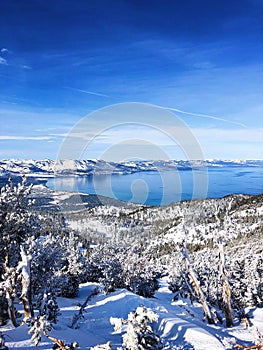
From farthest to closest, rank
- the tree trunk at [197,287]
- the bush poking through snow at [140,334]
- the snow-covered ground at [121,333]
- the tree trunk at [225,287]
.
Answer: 1. the tree trunk at [197,287]
2. the tree trunk at [225,287]
3. the snow-covered ground at [121,333]
4. the bush poking through snow at [140,334]

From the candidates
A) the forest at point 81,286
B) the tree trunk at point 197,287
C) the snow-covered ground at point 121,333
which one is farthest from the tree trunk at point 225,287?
the tree trunk at point 197,287

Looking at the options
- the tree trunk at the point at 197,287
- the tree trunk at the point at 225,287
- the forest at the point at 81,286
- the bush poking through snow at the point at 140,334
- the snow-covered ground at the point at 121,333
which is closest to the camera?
the bush poking through snow at the point at 140,334

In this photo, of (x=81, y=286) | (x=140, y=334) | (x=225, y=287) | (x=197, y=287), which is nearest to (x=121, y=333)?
(x=197, y=287)

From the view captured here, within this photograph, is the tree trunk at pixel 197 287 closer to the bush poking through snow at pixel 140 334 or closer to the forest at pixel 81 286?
the forest at pixel 81 286

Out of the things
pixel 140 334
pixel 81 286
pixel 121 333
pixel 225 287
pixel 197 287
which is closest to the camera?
pixel 140 334

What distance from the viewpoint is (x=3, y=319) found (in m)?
13.9

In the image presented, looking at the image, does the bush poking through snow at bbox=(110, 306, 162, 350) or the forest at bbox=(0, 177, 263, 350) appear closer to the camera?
the bush poking through snow at bbox=(110, 306, 162, 350)

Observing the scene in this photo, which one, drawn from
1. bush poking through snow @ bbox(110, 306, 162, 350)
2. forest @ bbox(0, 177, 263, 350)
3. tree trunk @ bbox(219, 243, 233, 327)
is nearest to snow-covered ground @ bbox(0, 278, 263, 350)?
forest @ bbox(0, 177, 263, 350)

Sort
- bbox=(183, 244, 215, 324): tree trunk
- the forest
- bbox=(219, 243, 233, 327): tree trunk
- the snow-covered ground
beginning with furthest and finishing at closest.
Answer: bbox=(183, 244, 215, 324): tree trunk
bbox=(219, 243, 233, 327): tree trunk
the snow-covered ground
the forest

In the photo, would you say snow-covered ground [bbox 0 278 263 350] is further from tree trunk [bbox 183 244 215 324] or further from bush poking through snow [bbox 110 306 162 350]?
bush poking through snow [bbox 110 306 162 350]

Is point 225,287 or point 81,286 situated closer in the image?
point 225,287

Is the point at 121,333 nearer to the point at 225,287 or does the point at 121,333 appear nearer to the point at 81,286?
the point at 225,287

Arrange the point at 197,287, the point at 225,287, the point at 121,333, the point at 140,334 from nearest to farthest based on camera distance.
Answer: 1. the point at 140,334
2. the point at 121,333
3. the point at 225,287
4. the point at 197,287

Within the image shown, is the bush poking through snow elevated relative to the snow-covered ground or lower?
elevated
